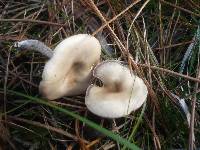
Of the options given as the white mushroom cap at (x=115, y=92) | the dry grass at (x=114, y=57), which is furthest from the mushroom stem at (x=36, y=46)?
the white mushroom cap at (x=115, y=92)

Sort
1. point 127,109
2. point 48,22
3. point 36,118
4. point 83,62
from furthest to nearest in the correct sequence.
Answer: point 48,22 < point 36,118 < point 83,62 < point 127,109

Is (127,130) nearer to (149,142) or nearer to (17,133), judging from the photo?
(149,142)

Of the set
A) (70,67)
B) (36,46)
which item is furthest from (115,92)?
(36,46)

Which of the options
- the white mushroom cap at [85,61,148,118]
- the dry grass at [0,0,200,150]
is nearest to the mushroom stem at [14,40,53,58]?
the dry grass at [0,0,200,150]

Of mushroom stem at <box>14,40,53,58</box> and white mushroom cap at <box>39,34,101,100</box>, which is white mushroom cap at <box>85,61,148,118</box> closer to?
white mushroom cap at <box>39,34,101,100</box>

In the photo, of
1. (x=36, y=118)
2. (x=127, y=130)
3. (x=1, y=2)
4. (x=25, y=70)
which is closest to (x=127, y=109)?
(x=127, y=130)

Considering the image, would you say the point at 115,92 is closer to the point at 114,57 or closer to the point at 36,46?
the point at 114,57
